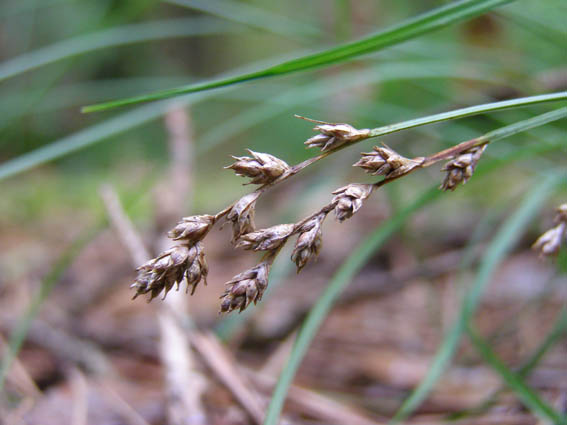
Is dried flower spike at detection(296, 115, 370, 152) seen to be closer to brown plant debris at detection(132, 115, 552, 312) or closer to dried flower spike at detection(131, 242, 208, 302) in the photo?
brown plant debris at detection(132, 115, 552, 312)

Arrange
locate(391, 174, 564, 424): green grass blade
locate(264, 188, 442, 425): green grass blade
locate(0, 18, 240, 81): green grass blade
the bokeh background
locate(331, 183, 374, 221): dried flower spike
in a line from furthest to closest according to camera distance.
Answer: locate(0, 18, 240, 81): green grass blade → the bokeh background → locate(391, 174, 564, 424): green grass blade → locate(264, 188, 442, 425): green grass blade → locate(331, 183, 374, 221): dried flower spike

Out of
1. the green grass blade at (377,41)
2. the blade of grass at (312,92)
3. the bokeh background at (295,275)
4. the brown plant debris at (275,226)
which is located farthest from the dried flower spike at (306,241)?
the blade of grass at (312,92)

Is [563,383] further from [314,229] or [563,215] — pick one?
[314,229]

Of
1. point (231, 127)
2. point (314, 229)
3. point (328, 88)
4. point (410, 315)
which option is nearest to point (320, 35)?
point (328, 88)

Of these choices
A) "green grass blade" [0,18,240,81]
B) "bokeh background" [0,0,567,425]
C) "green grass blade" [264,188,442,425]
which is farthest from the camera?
"green grass blade" [0,18,240,81]

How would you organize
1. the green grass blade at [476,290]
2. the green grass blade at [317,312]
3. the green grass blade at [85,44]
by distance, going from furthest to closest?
the green grass blade at [85,44]
the green grass blade at [476,290]
the green grass blade at [317,312]

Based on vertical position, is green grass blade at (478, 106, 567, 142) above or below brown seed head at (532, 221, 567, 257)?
above

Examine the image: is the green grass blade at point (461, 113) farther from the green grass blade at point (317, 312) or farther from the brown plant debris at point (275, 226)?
the green grass blade at point (317, 312)

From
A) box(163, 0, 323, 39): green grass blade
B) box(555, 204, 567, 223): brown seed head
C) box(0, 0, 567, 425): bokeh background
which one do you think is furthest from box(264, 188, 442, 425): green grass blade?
box(163, 0, 323, 39): green grass blade
